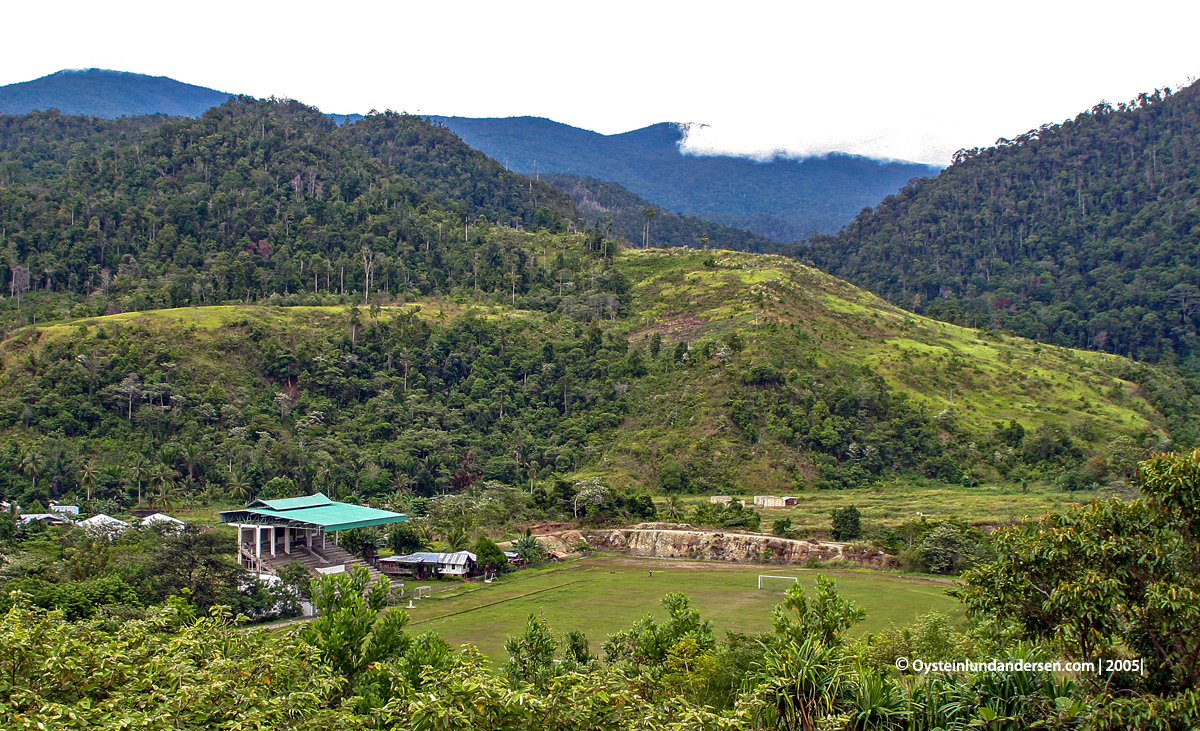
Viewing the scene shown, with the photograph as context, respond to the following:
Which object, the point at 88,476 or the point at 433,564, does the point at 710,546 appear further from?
the point at 88,476

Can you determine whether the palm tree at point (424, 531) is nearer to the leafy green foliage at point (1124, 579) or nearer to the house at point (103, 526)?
the house at point (103, 526)

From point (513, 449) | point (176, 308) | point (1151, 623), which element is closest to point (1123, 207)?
point (513, 449)

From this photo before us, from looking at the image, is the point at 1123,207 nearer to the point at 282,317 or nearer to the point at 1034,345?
the point at 1034,345

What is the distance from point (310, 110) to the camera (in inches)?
5285

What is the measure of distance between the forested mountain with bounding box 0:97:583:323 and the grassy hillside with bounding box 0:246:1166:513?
8.48 metres

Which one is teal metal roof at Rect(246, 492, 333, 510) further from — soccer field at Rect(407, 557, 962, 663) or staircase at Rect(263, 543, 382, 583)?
soccer field at Rect(407, 557, 962, 663)

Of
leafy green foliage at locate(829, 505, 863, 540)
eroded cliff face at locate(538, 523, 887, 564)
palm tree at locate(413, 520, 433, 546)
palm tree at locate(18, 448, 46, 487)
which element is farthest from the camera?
palm tree at locate(18, 448, 46, 487)

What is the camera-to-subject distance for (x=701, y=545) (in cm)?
4559

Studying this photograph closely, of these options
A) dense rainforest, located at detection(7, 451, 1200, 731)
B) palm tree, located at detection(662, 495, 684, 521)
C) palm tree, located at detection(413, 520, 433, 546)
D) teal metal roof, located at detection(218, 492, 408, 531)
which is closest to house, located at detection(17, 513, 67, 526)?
teal metal roof, located at detection(218, 492, 408, 531)

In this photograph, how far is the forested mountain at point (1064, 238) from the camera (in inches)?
4262

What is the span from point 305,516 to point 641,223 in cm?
14282

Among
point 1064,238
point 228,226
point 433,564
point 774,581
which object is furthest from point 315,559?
point 1064,238

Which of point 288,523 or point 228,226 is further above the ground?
point 228,226

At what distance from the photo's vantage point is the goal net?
1439 inches
